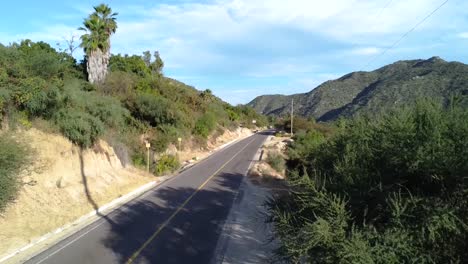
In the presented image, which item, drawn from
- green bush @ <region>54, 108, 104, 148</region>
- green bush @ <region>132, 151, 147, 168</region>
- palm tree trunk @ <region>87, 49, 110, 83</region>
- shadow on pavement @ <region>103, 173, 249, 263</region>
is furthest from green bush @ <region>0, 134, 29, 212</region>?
palm tree trunk @ <region>87, 49, 110, 83</region>

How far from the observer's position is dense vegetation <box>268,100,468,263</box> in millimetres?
7672

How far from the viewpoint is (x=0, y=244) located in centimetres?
1522

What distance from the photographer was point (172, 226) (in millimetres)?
19172

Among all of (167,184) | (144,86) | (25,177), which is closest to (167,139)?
(144,86)

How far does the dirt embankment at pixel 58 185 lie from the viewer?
687 inches

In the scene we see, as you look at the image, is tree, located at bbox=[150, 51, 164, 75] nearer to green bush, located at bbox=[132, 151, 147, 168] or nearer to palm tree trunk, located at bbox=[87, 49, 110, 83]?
palm tree trunk, located at bbox=[87, 49, 110, 83]

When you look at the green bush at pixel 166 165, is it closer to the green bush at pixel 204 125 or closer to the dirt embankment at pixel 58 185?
the dirt embankment at pixel 58 185

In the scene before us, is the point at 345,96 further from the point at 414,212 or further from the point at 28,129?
the point at 414,212

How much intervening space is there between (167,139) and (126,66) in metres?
21.8

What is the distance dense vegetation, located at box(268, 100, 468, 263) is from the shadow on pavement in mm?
5861

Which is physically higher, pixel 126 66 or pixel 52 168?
pixel 126 66

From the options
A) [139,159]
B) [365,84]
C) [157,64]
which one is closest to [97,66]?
[139,159]

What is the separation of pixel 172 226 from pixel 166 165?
58.9 ft

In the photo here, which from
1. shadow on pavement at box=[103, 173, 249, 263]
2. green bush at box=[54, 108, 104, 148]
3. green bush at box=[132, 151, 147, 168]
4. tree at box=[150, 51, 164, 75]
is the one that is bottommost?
shadow on pavement at box=[103, 173, 249, 263]
